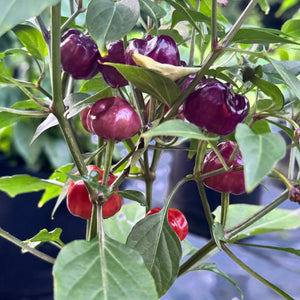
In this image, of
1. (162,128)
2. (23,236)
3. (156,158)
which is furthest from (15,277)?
(162,128)

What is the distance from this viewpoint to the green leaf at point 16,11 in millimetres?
136

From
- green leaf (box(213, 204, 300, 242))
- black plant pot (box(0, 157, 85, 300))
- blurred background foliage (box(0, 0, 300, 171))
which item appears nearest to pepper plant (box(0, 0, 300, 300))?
green leaf (box(213, 204, 300, 242))

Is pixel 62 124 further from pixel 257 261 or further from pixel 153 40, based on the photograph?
pixel 257 261

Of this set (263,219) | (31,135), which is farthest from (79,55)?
A: (31,135)

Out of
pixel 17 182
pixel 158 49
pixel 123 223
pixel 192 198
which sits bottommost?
pixel 192 198

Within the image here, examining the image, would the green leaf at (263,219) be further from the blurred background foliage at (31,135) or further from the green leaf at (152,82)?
the blurred background foliage at (31,135)

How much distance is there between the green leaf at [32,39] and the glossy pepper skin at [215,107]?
0.39ft

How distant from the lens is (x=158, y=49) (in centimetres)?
20

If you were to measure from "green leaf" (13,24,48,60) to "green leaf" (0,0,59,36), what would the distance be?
5.3 inches

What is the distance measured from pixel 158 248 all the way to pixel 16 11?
0.16 m

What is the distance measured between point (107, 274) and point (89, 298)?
17 mm

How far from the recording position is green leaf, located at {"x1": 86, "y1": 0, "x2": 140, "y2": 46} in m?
0.19

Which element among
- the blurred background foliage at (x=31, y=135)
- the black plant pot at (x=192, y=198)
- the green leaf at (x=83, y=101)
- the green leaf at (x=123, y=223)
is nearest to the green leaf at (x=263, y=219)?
the green leaf at (x=123, y=223)

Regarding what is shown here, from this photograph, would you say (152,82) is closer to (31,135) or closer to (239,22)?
(239,22)
